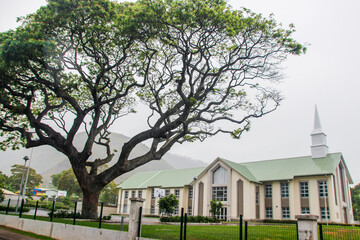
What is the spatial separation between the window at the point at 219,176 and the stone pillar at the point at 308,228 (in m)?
33.7

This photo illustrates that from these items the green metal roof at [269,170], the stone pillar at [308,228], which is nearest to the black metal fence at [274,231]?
the stone pillar at [308,228]

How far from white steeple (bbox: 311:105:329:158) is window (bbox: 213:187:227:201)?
42.7 feet

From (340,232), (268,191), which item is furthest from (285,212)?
(340,232)

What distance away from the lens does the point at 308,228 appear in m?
8.06

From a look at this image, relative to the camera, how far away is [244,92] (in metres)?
19.9

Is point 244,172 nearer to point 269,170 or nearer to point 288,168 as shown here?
point 269,170

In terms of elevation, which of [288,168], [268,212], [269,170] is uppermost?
[288,168]

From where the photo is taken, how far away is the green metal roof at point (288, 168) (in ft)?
118

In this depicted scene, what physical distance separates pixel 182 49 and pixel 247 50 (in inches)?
161

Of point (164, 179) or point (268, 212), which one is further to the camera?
point (164, 179)

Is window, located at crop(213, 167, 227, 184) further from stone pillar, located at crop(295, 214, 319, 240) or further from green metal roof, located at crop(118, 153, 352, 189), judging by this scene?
stone pillar, located at crop(295, 214, 319, 240)

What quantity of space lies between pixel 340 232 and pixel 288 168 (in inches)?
1258

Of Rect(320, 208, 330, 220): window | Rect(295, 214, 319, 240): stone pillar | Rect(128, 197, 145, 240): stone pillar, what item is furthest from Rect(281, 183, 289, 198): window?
Rect(295, 214, 319, 240): stone pillar

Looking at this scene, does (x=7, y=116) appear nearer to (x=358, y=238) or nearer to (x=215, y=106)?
(x=215, y=106)
